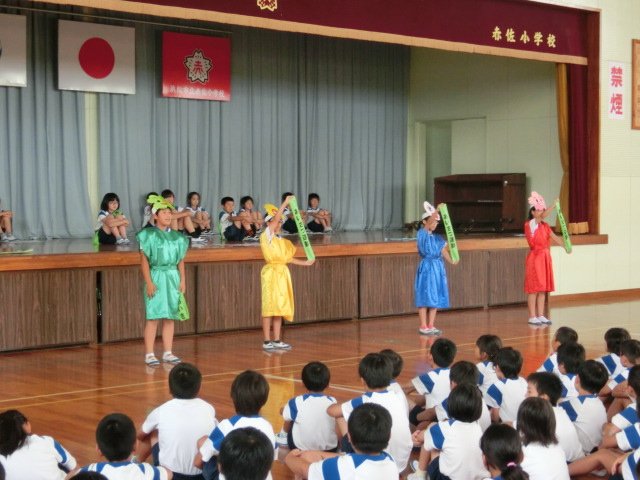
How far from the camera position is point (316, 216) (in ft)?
45.3

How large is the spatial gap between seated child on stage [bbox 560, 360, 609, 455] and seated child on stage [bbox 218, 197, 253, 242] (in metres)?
7.45

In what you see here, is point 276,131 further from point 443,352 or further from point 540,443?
point 540,443

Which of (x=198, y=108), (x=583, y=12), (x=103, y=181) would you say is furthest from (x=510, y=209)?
(x=103, y=181)

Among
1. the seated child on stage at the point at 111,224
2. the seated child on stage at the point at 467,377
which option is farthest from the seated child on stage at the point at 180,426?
the seated child on stage at the point at 111,224

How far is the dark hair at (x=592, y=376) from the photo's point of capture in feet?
14.3

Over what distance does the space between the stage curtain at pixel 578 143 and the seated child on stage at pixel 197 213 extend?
168 inches

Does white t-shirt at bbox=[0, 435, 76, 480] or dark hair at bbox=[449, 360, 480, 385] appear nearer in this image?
white t-shirt at bbox=[0, 435, 76, 480]

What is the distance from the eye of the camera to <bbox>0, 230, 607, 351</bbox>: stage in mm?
7754

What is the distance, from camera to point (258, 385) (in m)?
Answer: 3.75

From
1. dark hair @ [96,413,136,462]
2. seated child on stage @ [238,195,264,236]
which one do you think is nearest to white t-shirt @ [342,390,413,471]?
dark hair @ [96,413,136,462]

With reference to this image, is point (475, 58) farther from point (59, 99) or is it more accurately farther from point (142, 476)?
point (142, 476)

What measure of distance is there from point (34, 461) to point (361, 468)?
43.6 inches

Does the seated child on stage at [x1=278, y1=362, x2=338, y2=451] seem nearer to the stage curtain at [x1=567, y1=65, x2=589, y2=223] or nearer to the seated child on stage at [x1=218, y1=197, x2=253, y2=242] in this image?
the seated child on stage at [x1=218, y1=197, x2=253, y2=242]

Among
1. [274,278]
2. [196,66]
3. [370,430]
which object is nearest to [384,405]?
[370,430]
